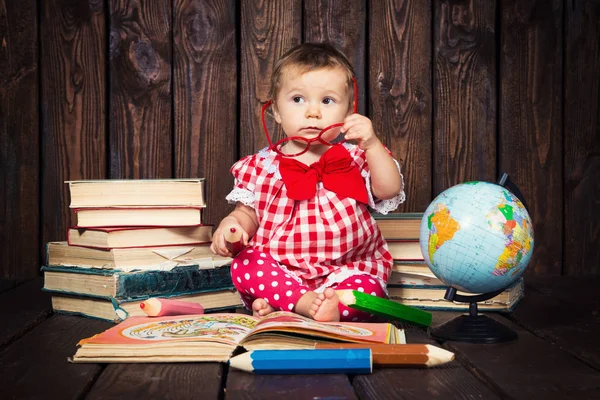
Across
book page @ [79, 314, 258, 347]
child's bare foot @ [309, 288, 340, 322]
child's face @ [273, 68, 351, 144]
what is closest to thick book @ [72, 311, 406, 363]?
book page @ [79, 314, 258, 347]

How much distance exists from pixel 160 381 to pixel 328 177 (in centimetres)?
86

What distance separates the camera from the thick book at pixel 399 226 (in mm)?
2222

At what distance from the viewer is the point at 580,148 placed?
2750mm

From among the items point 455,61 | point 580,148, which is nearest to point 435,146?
point 455,61

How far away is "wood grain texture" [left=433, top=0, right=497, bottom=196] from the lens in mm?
2730

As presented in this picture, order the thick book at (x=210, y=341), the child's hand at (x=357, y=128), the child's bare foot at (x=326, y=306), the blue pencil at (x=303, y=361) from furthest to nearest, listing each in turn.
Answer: the child's hand at (x=357, y=128) < the child's bare foot at (x=326, y=306) < the thick book at (x=210, y=341) < the blue pencil at (x=303, y=361)

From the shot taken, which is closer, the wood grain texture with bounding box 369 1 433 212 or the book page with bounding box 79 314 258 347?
the book page with bounding box 79 314 258 347

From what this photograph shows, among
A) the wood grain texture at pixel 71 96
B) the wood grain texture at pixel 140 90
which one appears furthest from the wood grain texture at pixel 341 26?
the wood grain texture at pixel 71 96

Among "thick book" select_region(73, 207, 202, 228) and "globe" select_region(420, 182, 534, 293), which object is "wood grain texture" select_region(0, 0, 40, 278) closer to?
"thick book" select_region(73, 207, 202, 228)

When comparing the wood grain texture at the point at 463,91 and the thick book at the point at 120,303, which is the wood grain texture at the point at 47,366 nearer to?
the thick book at the point at 120,303

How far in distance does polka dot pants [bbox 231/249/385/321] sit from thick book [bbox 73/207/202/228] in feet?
0.72

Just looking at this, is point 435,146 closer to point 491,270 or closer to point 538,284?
point 538,284

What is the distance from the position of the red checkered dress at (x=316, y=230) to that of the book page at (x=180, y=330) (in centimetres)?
34

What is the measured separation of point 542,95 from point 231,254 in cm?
139
